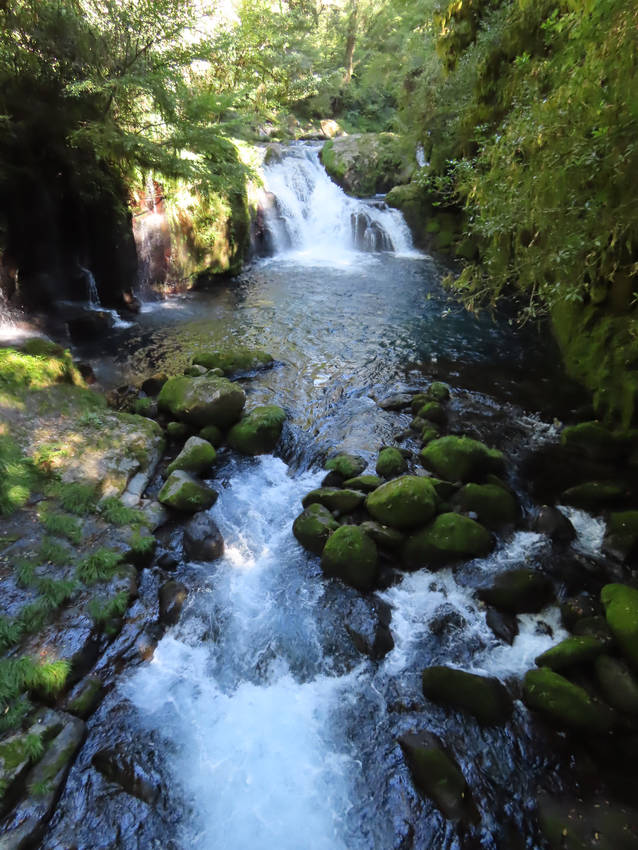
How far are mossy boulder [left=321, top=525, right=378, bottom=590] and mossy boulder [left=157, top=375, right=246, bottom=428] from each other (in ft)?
10.2

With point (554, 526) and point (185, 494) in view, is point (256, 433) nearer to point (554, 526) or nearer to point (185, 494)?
point (185, 494)

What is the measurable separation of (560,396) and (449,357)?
8.96ft

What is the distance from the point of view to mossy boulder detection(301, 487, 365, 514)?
19.2ft

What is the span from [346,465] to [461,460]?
1.64m

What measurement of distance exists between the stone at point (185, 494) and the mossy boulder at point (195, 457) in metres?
0.23

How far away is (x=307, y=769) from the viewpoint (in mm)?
3631

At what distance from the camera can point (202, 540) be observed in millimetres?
5379

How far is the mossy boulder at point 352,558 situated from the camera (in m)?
5.02

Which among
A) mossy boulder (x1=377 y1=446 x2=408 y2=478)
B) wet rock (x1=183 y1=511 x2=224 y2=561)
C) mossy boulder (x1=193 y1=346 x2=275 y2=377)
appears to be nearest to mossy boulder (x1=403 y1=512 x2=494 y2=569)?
mossy boulder (x1=377 y1=446 x2=408 y2=478)

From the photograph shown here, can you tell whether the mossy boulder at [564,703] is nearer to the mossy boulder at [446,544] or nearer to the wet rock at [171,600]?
the mossy boulder at [446,544]

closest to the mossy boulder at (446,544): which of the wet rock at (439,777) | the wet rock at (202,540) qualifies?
the wet rock at (439,777)

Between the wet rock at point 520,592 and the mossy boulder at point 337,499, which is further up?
the mossy boulder at point 337,499

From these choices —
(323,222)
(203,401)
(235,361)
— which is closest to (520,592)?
(203,401)

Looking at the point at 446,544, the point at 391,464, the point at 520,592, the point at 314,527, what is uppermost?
the point at 391,464
